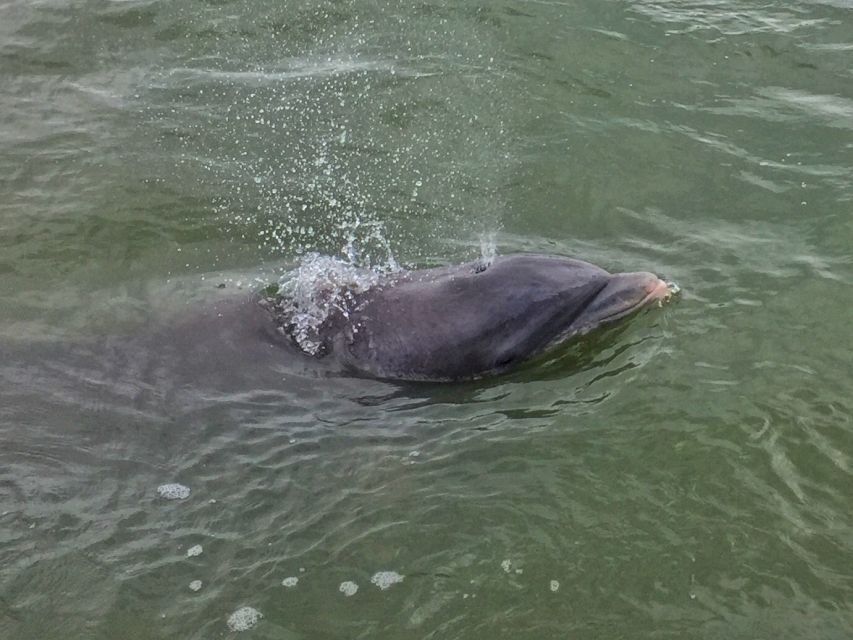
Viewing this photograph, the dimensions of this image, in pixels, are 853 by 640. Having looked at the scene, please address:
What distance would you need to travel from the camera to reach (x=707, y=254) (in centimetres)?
803

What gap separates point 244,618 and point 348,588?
24.2 inches

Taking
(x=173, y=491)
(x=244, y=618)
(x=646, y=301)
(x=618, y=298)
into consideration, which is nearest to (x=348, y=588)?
(x=244, y=618)

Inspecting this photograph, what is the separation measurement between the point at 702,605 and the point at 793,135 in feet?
18.3

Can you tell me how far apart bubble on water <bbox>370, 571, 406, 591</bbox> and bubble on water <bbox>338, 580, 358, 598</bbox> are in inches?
4.4

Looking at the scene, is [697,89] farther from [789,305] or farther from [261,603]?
[261,603]

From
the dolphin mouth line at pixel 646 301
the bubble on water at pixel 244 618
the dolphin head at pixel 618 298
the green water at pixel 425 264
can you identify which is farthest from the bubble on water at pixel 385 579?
the dolphin mouth line at pixel 646 301

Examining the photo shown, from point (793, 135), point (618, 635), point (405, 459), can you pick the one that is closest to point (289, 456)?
point (405, 459)

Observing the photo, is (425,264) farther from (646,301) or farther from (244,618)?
(244,618)

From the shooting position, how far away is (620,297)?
705 centimetres

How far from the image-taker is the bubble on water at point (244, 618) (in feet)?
17.7

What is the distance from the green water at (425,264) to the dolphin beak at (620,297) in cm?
26

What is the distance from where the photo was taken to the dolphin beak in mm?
6988

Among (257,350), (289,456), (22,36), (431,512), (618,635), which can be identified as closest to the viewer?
(618,635)

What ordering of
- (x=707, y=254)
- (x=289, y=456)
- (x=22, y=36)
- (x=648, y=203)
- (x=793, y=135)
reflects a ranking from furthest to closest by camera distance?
1. (x=22, y=36)
2. (x=793, y=135)
3. (x=648, y=203)
4. (x=707, y=254)
5. (x=289, y=456)
